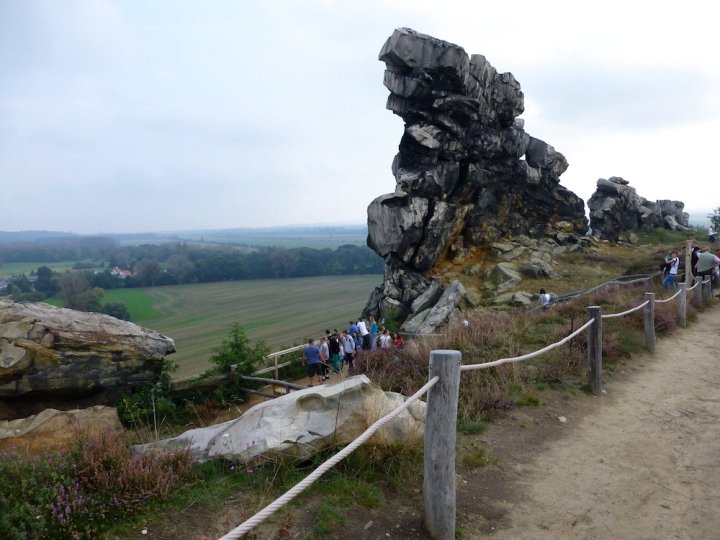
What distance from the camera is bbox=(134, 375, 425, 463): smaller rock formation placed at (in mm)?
4473

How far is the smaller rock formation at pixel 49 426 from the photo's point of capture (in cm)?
909

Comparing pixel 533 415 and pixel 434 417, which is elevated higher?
pixel 434 417

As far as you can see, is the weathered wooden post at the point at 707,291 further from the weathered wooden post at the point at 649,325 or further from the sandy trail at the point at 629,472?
the sandy trail at the point at 629,472

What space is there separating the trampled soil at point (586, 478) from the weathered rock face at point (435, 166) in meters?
17.3

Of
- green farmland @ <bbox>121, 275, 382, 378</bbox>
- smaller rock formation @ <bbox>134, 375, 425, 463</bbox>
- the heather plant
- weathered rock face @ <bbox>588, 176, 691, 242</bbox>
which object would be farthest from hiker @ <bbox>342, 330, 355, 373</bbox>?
weathered rock face @ <bbox>588, 176, 691, 242</bbox>

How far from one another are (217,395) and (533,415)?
8.65 meters

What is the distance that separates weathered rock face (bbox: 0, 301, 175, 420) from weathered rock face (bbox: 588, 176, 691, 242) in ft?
118

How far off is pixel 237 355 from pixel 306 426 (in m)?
9.06

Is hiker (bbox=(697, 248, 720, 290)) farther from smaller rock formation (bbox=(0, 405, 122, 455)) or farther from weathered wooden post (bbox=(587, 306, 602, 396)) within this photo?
smaller rock formation (bbox=(0, 405, 122, 455))

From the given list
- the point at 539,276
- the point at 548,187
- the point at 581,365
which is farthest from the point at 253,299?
the point at 581,365

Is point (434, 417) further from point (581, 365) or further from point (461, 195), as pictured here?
point (461, 195)

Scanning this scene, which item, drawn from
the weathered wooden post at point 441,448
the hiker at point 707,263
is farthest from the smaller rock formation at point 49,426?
the hiker at point 707,263

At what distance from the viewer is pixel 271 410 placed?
505 cm

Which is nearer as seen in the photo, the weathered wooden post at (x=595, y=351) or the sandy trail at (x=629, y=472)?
the sandy trail at (x=629, y=472)
